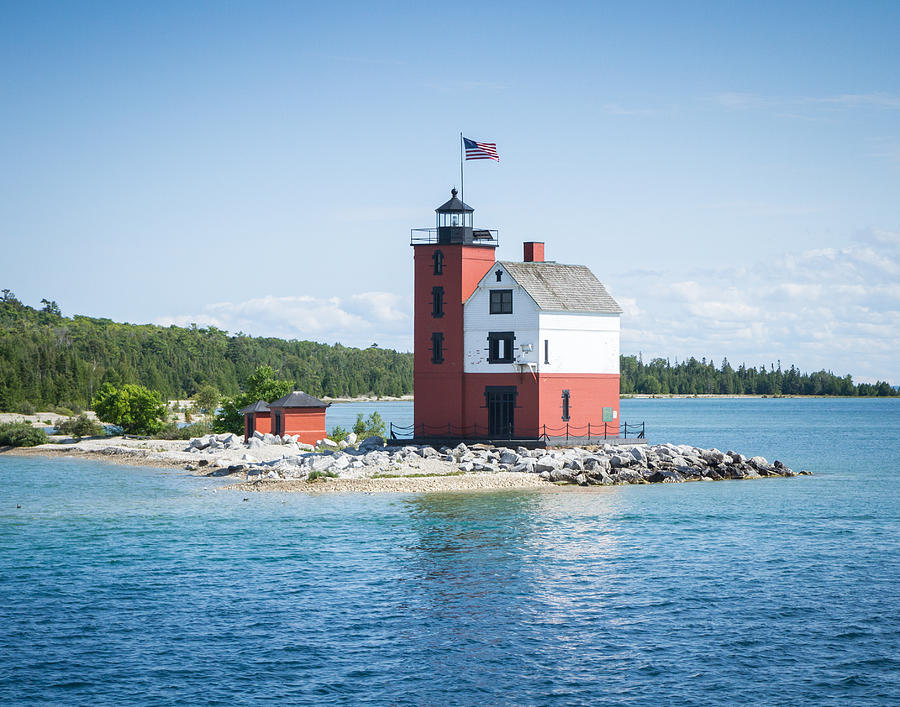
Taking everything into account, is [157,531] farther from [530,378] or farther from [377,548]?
[530,378]

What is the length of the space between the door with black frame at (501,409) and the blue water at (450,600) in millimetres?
8378

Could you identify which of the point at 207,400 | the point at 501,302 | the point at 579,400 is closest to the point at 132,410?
the point at 207,400

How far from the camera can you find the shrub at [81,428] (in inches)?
2770

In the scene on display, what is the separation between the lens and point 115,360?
13012 cm

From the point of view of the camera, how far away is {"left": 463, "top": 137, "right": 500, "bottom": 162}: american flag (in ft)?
140

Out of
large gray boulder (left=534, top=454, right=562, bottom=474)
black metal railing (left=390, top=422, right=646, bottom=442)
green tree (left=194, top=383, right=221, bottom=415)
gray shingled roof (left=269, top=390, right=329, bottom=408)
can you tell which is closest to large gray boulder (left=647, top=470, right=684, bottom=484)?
Answer: black metal railing (left=390, top=422, right=646, bottom=442)

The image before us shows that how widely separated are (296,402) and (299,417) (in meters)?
0.93

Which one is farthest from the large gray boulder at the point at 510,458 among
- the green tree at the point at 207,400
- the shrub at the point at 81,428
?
the green tree at the point at 207,400

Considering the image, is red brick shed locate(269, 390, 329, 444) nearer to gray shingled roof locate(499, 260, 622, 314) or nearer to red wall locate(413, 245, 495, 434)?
red wall locate(413, 245, 495, 434)

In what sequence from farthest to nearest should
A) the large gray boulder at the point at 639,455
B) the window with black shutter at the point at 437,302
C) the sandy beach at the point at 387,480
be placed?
1. the window with black shutter at the point at 437,302
2. the large gray boulder at the point at 639,455
3. the sandy beach at the point at 387,480

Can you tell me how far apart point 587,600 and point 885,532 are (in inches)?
536

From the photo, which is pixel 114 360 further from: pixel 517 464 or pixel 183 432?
pixel 517 464

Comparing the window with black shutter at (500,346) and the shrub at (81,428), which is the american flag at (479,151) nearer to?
the window with black shutter at (500,346)

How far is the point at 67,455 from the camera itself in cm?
6050
